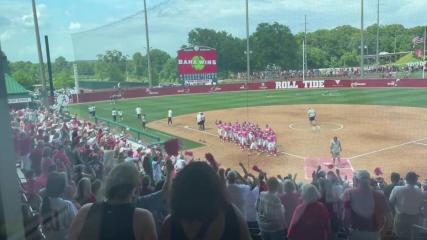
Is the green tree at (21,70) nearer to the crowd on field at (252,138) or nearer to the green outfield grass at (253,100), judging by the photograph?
the crowd on field at (252,138)

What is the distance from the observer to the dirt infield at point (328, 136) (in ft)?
46.2

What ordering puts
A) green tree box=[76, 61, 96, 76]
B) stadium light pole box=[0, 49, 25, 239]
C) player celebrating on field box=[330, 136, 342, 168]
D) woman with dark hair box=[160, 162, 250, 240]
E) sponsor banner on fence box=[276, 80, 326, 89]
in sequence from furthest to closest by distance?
sponsor banner on fence box=[276, 80, 326, 89] < player celebrating on field box=[330, 136, 342, 168] < green tree box=[76, 61, 96, 76] < stadium light pole box=[0, 49, 25, 239] < woman with dark hair box=[160, 162, 250, 240]

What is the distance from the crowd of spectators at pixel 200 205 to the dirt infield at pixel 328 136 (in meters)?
8.13

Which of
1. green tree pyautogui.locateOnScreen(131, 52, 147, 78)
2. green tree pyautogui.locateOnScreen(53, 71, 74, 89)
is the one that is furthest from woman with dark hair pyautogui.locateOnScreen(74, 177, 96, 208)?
green tree pyautogui.locateOnScreen(131, 52, 147, 78)

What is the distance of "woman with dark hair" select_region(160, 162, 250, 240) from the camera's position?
6.85 ft

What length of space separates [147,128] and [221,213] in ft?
Answer: 59.6

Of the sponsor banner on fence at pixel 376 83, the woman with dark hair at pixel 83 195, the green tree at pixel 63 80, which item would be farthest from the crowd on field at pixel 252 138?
the sponsor banner on fence at pixel 376 83

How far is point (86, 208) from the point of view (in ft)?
7.65

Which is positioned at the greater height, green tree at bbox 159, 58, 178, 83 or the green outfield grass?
green tree at bbox 159, 58, 178, 83

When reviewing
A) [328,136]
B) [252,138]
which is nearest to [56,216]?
[252,138]

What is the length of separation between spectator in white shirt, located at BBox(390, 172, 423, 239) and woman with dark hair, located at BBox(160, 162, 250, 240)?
9.34 ft

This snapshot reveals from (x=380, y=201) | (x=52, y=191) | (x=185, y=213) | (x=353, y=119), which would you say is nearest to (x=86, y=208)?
(x=185, y=213)

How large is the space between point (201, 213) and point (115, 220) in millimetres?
449

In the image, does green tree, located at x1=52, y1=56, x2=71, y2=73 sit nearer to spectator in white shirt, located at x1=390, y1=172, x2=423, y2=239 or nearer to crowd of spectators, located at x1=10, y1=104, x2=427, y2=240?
crowd of spectators, located at x1=10, y1=104, x2=427, y2=240
